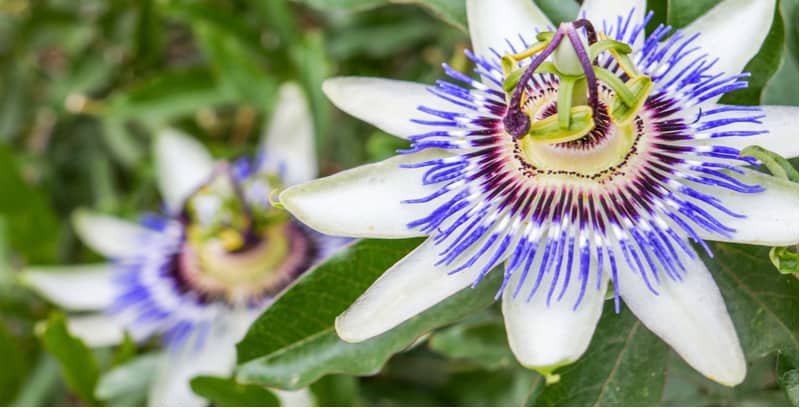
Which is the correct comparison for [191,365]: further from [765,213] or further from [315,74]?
[765,213]

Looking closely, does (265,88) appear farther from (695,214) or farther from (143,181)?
(695,214)

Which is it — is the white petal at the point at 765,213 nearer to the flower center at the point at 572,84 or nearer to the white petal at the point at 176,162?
the flower center at the point at 572,84

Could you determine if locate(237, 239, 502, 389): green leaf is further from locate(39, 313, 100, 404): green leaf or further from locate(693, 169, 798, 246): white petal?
locate(39, 313, 100, 404): green leaf

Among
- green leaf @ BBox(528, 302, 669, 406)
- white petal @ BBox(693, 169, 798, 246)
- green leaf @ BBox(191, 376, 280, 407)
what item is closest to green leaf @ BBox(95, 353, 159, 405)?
green leaf @ BBox(191, 376, 280, 407)

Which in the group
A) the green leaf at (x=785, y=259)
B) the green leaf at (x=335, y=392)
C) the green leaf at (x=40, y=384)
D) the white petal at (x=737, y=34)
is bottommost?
the green leaf at (x=40, y=384)

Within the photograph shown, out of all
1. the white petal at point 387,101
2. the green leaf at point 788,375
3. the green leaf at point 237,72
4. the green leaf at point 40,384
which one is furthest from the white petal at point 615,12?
the green leaf at point 40,384
